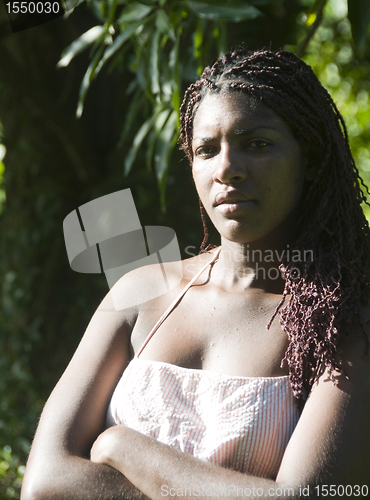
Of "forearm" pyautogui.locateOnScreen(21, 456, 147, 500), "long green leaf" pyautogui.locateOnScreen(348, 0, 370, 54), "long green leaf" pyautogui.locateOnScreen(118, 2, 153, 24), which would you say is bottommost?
"forearm" pyautogui.locateOnScreen(21, 456, 147, 500)

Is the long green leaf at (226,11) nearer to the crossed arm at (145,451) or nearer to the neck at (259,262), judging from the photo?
the neck at (259,262)

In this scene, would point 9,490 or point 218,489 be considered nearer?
point 218,489

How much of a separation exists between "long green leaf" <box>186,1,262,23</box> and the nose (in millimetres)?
903

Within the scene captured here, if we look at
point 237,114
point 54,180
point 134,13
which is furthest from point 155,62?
point 54,180

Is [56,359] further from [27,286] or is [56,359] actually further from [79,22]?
[79,22]

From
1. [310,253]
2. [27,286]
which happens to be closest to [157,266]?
[310,253]

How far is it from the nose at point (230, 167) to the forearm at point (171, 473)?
70 cm

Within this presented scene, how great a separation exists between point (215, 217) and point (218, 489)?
2.27 feet

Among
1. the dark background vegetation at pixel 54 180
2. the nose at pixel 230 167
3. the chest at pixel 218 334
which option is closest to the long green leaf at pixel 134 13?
the dark background vegetation at pixel 54 180

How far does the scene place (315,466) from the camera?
1.18 metres

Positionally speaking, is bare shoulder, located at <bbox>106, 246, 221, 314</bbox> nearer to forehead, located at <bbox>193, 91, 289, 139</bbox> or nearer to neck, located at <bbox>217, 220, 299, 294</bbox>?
neck, located at <bbox>217, 220, 299, 294</bbox>

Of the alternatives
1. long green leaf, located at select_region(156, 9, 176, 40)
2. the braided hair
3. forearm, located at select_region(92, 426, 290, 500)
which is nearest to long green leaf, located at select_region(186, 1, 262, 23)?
long green leaf, located at select_region(156, 9, 176, 40)

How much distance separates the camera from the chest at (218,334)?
1402 mm

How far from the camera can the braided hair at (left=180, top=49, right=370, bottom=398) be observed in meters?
1.33
